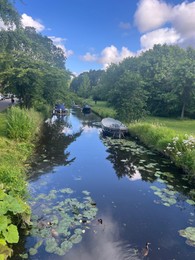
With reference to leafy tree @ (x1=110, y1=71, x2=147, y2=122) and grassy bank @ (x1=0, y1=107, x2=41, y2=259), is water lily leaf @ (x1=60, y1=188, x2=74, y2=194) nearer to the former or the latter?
grassy bank @ (x1=0, y1=107, x2=41, y2=259)

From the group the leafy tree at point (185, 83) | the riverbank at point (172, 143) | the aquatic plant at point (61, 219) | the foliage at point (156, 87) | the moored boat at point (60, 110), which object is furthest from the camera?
the moored boat at point (60, 110)

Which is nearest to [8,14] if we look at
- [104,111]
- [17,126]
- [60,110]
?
[17,126]

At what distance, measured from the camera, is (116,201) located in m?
10.9

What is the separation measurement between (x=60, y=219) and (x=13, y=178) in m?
2.34

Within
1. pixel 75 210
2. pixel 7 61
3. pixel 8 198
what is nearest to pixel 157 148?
pixel 75 210

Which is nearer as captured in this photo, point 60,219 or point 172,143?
point 60,219

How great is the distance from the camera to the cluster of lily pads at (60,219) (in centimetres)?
745

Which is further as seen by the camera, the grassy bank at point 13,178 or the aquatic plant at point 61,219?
the aquatic plant at point 61,219

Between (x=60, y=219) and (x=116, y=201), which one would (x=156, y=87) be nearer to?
(x=116, y=201)

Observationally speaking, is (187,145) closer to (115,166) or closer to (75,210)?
(115,166)

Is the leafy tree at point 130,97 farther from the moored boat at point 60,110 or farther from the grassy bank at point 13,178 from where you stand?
the moored boat at point 60,110

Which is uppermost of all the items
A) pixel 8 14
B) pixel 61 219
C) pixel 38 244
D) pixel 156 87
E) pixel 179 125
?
pixel 8 14

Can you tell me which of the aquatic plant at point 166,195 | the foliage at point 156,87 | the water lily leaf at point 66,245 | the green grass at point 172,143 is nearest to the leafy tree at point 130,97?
the foliage at point 156,87

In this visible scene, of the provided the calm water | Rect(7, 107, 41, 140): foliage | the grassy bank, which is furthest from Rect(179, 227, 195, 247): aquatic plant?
Rect(7, 107, 41, 140): foliage
